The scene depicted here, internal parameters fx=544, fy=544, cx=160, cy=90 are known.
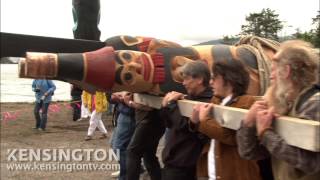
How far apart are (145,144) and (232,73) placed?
8.36 feet

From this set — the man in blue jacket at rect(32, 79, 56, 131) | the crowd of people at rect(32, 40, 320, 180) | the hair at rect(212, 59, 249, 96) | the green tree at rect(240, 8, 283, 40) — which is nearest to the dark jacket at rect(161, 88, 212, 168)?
the crowd of people at rect(32, 40, 320, 180)

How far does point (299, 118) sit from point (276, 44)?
1.87m

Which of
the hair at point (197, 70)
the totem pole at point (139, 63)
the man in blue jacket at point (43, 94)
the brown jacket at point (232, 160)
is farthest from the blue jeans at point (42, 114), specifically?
the brown jacket at point (232, 160)

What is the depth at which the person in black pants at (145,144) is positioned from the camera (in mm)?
5086

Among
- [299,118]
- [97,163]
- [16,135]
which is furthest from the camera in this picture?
[16,135]

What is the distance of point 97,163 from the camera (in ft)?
27.0

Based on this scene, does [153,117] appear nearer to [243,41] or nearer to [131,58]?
[243,41]

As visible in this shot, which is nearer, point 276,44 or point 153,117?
point 276,44

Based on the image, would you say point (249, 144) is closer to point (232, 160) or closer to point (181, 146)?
point (232, 160)

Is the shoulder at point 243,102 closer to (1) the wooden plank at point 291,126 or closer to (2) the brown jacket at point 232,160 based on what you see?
(2) the brown jacket at point 232,160

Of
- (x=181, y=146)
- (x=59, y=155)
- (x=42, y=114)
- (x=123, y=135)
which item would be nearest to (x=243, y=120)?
(x=181, y=146)

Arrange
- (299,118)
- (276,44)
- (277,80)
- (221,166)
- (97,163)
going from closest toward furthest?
(299,118), (277,80), (221,166), (276,44), (97,163)

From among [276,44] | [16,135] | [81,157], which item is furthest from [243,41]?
[16,135]

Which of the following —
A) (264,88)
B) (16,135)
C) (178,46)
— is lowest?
(16,135)
